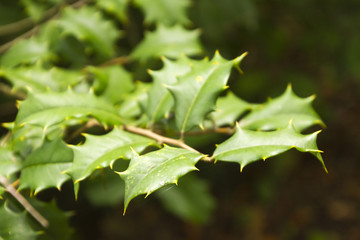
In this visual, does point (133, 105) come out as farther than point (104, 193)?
No

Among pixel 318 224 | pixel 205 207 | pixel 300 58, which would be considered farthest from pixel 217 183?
pixel 300 58

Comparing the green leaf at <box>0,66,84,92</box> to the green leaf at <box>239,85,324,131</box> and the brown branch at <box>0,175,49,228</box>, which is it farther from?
the green leaf at <box>239,85,324,131</box>

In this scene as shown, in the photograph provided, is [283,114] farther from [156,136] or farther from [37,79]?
[37,79]

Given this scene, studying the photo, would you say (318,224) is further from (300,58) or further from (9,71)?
(9,71)

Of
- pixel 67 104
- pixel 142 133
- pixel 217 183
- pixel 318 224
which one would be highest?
pixel 67 104

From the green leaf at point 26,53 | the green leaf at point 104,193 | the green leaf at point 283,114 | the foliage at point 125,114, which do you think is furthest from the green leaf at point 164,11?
the green leaf at point 104,193

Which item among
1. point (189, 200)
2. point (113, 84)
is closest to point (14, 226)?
point (113, 84)

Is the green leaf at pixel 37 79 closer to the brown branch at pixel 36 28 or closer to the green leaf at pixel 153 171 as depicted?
the brown branch at pixel 36 28
